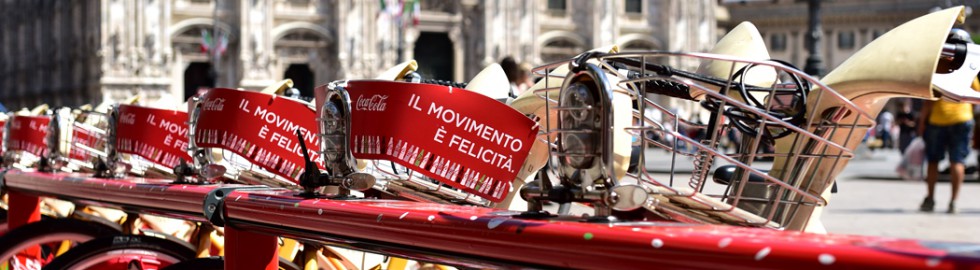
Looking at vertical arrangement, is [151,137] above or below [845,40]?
above

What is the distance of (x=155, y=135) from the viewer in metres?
3.84

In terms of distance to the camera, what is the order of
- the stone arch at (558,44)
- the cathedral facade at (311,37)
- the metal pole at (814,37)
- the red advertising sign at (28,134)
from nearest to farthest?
the red advertising sign at (28,134)
the metal pole at (814,37)
the cathedral facade at (311,37)
the stone arch at (558,44)

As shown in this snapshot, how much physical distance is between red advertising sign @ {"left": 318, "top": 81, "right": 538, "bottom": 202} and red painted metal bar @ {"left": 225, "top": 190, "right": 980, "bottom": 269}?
97mm

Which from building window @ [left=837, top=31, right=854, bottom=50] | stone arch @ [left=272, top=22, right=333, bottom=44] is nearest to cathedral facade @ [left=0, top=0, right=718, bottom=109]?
stone arch @ [left=272, top=22, right=333, bottom=44]

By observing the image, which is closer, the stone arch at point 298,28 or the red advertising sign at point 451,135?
the red advertising sign at point 451,135

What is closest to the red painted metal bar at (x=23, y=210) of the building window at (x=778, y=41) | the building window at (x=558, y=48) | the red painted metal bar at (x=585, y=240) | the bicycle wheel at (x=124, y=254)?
the bicycle wheel at (x=124, y=254)

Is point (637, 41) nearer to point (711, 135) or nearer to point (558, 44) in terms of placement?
point (558, 44)

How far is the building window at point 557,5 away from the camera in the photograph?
43.0 meters

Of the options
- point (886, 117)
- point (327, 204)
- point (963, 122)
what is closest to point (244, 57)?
point (886, 117)

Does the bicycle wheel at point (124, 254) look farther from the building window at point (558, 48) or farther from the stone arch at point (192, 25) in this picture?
the building window at point (558, 48)

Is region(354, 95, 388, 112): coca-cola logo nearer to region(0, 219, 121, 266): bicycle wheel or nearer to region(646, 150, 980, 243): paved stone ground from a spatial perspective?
region(0, 219, 121, 266): bicycle wheel

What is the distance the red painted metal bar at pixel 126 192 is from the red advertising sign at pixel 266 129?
0.16 m

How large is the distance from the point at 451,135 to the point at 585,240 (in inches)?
26.1

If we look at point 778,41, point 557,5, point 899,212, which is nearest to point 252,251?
point 899,212
